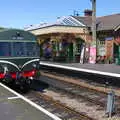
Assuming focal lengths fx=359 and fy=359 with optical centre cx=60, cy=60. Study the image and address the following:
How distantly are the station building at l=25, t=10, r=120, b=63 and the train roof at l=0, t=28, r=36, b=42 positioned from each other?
655 inches

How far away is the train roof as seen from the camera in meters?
14.9

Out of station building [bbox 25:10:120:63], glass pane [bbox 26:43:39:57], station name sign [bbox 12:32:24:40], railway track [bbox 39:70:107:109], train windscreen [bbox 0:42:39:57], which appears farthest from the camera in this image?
station building [bbox 25:10:120:63]

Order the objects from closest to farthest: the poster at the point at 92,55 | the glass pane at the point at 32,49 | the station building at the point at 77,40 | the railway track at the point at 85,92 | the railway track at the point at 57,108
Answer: the railway track at the point at 57,108 < the railway track at the point at 85,92 < the glass pane at the point at 32,49 < the poster at the point at 92,55 < the station building at the point at 77,40

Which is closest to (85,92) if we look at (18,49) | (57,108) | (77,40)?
(18,49)

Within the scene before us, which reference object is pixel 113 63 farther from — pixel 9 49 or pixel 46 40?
pixel 9 49

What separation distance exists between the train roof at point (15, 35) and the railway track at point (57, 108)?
2436mm

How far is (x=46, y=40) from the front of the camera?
36.7 metres

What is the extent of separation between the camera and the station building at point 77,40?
32875mm

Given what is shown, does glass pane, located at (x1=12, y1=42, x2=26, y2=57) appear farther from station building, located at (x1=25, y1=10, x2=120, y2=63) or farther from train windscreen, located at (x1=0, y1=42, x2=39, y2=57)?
station building, located at (x1=25, y1=10, x2=120, y2=63)

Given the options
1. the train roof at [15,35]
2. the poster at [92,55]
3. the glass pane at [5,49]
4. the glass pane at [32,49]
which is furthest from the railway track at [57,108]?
the poster at [92,55]

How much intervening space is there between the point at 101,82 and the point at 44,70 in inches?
366

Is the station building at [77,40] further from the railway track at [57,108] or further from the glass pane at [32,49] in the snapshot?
the railway track at [57,108]

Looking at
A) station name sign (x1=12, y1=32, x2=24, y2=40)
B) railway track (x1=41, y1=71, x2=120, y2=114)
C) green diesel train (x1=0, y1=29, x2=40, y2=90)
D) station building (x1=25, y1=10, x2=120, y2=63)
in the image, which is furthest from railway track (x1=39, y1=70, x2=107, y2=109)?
station building (x1=25, y1=10, x2=120, y2=63)

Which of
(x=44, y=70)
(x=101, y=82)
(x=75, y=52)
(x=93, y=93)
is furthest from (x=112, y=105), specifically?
(x=75, y=52)
